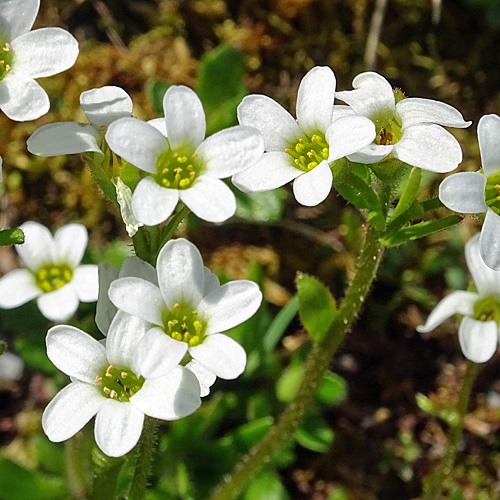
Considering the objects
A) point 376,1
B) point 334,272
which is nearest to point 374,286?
point 334,272


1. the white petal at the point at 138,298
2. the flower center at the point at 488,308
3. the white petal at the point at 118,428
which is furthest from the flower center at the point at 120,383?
the flower center at the point at 488,308

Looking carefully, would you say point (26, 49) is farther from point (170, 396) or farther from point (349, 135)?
point (170, 396)

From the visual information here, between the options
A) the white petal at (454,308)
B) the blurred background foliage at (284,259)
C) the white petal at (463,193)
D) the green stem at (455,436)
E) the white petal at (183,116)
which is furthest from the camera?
the blurred background foliage at (284,259)

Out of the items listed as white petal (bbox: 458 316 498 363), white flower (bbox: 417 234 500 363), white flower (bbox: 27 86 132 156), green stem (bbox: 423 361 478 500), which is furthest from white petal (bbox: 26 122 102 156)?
green stem (bbox: 423 361 478 500)

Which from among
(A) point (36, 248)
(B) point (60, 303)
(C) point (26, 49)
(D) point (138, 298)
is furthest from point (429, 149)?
(A) point (36, 248)

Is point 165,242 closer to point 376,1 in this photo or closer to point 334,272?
point 334,272

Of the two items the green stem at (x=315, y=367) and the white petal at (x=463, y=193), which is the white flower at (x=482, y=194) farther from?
the green stem at (x=315, y=367)
